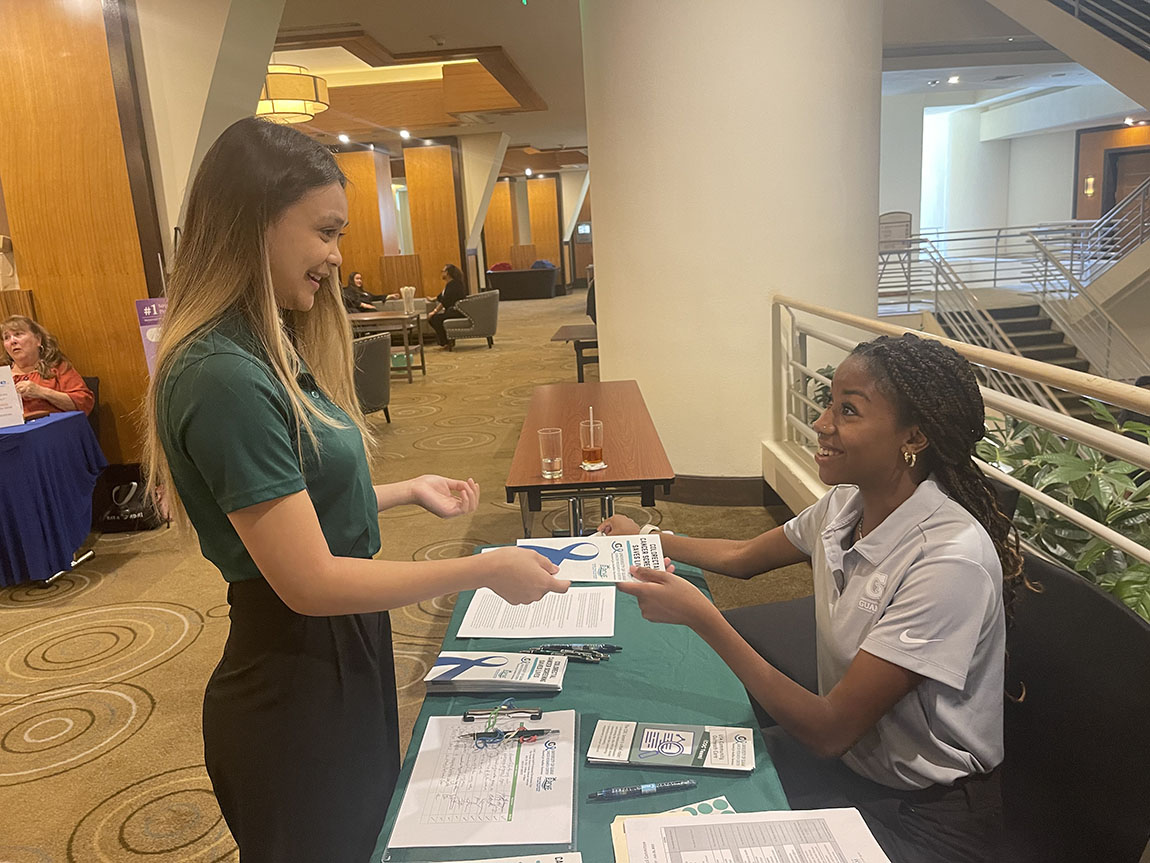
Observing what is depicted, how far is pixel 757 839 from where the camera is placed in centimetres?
92

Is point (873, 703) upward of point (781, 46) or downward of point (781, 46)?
downward

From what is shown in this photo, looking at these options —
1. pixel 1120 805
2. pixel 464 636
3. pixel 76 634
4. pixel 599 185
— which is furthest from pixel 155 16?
pixel 1120 805

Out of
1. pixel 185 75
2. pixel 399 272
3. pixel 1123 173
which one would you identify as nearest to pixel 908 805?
pixel 185 75

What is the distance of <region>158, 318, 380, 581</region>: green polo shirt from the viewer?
1.00 m

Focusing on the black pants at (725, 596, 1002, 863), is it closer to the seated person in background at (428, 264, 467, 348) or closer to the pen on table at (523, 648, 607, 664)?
the pen on table at (523, 648, 607, 664)

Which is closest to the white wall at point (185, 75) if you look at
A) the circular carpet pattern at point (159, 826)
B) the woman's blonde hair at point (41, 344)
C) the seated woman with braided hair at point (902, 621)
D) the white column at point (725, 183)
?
the woman's blonde hair at point (41, 344)

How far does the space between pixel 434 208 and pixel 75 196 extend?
1016 cm

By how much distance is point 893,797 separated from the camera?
1282 mm

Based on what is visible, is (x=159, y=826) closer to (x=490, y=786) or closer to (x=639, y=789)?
(x=490, y=786)

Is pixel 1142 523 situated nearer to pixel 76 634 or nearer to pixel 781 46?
pixel 781 46

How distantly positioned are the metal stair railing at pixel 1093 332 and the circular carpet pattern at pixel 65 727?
10.1 m

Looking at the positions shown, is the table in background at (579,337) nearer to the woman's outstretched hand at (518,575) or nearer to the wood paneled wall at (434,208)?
the woman's outstretched hand at (518,575)

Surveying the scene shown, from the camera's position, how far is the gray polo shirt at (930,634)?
46.4 inches

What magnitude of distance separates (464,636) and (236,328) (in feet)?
2.35
